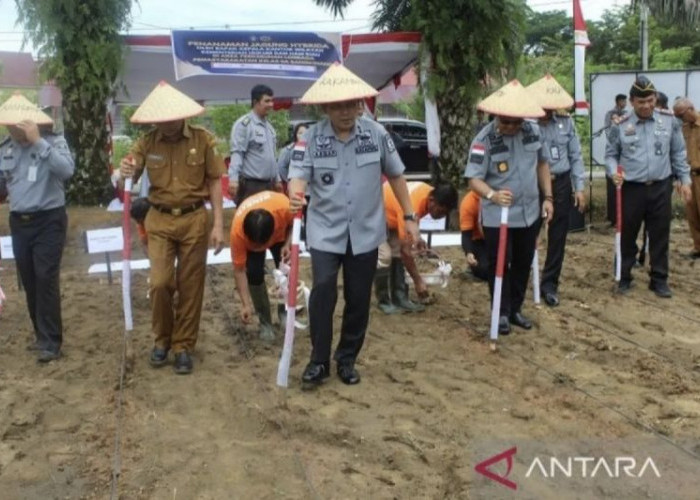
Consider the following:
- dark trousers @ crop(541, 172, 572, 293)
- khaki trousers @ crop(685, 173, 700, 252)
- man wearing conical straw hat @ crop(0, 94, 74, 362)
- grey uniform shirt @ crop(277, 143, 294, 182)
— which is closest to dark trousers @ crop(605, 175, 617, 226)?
khaki trousers @ crop(685, 173, 700, 252)

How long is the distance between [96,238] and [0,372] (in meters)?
2.21

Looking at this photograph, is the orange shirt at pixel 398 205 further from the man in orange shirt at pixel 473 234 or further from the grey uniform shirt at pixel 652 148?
the grey uniform shirt at pixel 652 148

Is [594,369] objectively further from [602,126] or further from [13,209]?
[602,126]

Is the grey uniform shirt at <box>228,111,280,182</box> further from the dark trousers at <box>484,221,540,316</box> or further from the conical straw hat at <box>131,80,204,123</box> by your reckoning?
the dark trousers at <box>484,221,540,316</box>

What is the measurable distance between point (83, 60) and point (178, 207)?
659 cm

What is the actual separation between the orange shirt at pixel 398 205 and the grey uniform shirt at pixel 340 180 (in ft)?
4.14

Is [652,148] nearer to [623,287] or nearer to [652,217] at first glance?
[652,217]

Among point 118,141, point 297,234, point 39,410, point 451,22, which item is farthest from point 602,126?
point 118,141

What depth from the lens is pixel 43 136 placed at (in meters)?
4.88

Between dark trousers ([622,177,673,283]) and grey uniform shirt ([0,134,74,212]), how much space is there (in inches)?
165

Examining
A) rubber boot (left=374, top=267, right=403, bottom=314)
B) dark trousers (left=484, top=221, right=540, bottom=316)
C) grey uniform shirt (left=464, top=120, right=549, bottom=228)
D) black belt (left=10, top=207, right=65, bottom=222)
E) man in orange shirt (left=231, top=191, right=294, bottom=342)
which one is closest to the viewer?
man in orange shirt (left=231, top=191, right=294, bottom=342)

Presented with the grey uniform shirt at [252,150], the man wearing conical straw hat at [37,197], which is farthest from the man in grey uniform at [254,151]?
the man wearing conical straw hat at [37,197]

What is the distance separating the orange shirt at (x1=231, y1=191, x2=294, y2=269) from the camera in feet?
15.6

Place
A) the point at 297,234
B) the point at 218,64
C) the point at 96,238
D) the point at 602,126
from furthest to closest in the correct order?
the point at 602,126
the point at 218,64
the point at 96,238
the point at 297,234
